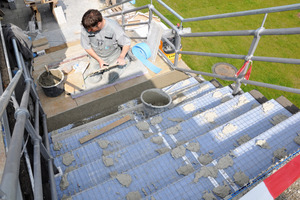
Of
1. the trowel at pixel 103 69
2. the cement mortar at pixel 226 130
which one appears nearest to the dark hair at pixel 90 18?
the trowel at pixel 103 69

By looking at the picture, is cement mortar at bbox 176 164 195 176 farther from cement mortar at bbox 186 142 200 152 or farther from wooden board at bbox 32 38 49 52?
wooden board at bbox 32 38 49 52

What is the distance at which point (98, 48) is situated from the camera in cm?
423

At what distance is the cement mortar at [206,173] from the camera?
2.34 meters

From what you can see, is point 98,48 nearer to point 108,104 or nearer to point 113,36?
point 113,36

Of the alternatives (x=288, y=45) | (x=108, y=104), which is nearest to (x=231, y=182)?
(x=108, y=104)

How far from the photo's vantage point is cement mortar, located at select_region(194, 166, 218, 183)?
92.2 inches

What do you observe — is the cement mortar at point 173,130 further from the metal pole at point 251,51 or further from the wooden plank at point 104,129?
the metal pole at point 251,51

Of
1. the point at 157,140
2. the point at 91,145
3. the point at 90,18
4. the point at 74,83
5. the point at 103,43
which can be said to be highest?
the point at 90,18

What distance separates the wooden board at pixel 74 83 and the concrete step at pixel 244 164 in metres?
3.01

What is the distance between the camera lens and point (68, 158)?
278 cm

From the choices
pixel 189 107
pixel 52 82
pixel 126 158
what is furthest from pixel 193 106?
pixel 52 82

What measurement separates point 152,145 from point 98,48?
2.32 meters

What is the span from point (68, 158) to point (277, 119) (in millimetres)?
2800

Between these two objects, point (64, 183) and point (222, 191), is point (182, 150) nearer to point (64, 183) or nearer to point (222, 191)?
point (222, 191)
